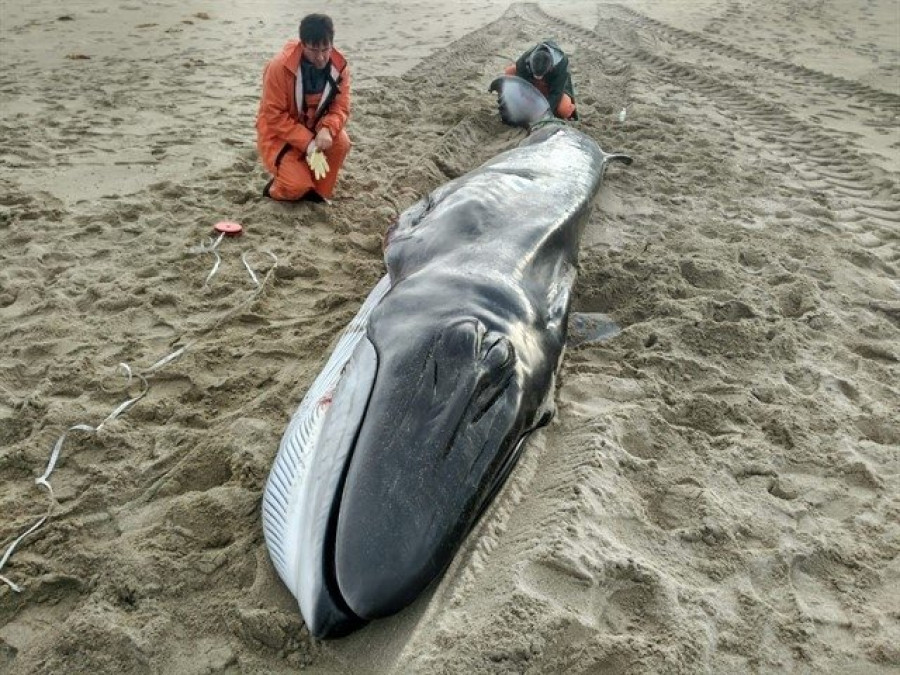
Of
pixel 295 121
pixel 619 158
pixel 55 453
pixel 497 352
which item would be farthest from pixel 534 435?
pixel 619 158

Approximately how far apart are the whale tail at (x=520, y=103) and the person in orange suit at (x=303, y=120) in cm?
235

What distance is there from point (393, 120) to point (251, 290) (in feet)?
13.3

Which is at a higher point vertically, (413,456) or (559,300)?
(413,456)

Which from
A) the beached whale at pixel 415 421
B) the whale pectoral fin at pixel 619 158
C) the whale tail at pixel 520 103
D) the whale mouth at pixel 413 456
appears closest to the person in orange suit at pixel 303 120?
the beached whale at pixel 415 421

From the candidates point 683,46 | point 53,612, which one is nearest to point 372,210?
point 53,612

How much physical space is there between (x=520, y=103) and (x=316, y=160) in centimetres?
299

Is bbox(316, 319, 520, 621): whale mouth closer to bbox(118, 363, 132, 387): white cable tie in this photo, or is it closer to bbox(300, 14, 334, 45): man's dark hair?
bbox(118, 363, 132, 387): white cable tie

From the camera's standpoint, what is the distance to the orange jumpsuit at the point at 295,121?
5945mm

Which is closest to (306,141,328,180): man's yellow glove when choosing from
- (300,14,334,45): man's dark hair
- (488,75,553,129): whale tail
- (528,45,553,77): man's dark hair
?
(300,14,334,45): man's dark hair

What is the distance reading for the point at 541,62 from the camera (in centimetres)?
787

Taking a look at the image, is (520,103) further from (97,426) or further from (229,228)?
(97,426)

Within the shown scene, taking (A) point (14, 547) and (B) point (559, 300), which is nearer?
(A) point (14, 547)

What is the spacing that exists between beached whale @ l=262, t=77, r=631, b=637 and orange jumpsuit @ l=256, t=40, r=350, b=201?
211 cm

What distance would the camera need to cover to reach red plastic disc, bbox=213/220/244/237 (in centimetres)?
541
